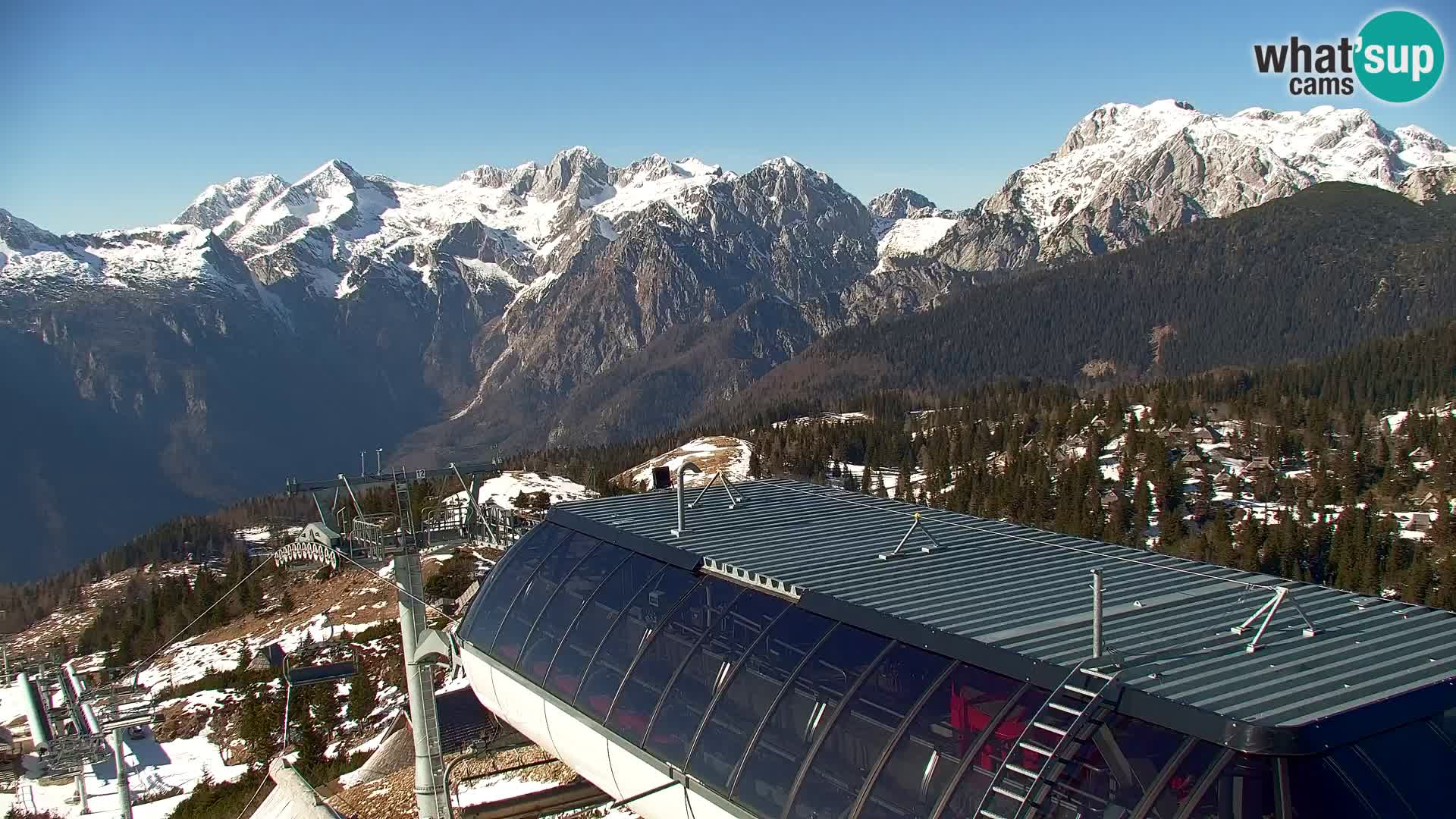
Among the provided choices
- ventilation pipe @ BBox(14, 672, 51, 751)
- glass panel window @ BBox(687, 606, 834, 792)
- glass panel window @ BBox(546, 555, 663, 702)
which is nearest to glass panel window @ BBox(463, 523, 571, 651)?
glass panel window @ BBox(546, 555, 663, 702)

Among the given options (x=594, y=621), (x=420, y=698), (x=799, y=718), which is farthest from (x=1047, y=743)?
(x=420, y=698)

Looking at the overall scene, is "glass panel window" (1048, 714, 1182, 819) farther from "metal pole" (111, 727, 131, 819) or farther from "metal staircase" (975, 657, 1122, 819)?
"metal pole" (111, 727, 131, 819)

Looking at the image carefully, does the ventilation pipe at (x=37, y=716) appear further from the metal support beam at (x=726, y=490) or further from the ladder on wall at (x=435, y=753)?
the metal support beam at (x=726, y=490)

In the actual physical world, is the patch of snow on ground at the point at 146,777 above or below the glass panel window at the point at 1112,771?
below

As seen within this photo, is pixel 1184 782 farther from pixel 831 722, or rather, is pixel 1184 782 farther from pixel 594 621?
pixel 594 621

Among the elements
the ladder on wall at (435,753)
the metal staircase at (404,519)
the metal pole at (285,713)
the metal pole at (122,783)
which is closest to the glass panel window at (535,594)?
the ladder on wall at (435,753)

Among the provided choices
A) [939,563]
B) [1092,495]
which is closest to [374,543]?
[939,563]
